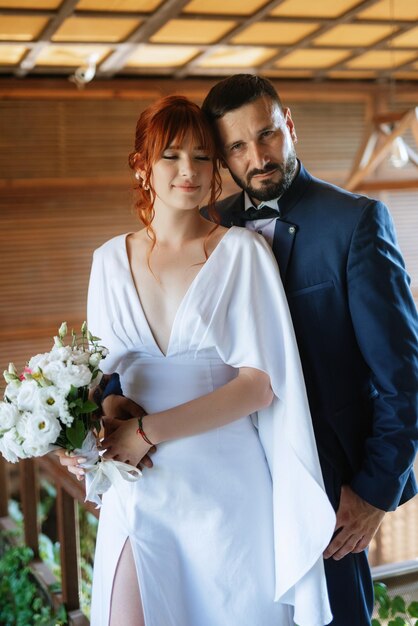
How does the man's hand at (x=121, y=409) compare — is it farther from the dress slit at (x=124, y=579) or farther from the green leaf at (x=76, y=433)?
the dress slit at (x=124, y=579)

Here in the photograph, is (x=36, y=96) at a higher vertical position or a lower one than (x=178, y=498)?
higher

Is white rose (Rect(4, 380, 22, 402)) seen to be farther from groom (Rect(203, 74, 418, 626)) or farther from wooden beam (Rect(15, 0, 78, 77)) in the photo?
wooden beam (Rect(15, 0, 78, 77))

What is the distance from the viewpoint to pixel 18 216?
7266mm

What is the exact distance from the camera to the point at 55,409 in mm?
1605

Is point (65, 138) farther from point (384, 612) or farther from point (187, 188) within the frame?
point (187, 188)

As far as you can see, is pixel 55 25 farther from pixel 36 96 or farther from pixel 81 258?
pixel 81 258

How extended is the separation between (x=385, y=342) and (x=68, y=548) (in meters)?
1.94

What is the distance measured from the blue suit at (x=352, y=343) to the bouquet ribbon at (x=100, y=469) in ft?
1.50

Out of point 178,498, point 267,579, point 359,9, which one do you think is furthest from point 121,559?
point 359,9

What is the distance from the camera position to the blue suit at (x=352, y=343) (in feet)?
5.76

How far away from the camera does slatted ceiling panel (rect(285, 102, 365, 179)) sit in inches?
318

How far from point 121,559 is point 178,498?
0.64 feet

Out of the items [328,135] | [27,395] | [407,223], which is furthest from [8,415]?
[407,223]

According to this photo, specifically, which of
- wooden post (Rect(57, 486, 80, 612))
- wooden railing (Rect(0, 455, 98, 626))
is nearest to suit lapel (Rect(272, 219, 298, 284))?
wooden railing (Rect(0, 455, 98, 626))
